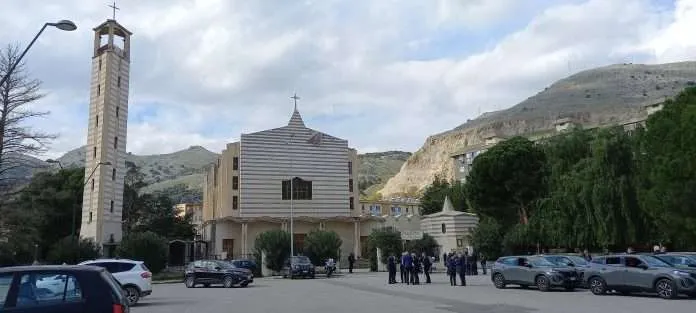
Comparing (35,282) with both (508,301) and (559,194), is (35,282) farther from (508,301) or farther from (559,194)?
(559,194)

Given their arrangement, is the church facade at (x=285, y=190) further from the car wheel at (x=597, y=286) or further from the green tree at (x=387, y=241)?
the car wheel at (x=597, y=286)

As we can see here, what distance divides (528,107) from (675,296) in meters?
169

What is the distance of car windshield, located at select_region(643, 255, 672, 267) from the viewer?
20.2 m

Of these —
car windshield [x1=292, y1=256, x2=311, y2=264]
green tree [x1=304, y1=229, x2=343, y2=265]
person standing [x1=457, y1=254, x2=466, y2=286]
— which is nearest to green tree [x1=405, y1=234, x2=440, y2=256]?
green tree [x1=304, y1=229, x2=343, y2=265]

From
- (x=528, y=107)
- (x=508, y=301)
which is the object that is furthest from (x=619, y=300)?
(x=528, y=107)

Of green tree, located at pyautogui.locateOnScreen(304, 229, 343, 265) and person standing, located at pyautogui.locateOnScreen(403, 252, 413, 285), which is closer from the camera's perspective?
person standing, located at pyautogui.locateOnScreen(403, 252, 413, 285)

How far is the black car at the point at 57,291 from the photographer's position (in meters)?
7.85

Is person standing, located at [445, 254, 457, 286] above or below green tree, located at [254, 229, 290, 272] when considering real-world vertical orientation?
below

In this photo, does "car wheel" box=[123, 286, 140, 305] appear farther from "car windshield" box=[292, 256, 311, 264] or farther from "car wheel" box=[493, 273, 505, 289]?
"car windshield" box=[292, 256, 311, 264]

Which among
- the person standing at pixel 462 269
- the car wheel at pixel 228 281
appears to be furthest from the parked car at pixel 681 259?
the car wheel at pixel 228 281

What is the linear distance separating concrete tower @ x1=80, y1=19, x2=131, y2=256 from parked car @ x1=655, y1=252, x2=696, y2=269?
45.3 m

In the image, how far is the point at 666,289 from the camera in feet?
63.9

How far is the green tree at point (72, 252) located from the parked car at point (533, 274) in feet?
98.9

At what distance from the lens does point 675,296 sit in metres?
19.3
